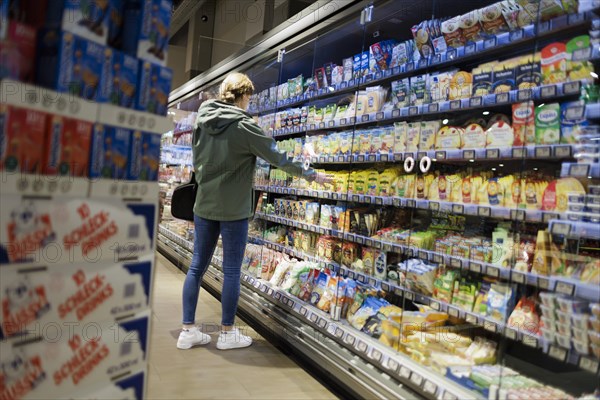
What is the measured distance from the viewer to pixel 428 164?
2.66m

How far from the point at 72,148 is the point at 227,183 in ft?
5.90

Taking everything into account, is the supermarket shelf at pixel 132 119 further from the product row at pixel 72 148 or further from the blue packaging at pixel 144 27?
the blue packaging at pixel 144 27

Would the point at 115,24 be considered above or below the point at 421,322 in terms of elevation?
above

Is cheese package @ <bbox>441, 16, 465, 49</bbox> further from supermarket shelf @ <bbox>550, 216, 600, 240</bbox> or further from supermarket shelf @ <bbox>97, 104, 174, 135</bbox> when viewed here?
supermarket shelf @ <bbox>97, 104, 174, 135</bbox>

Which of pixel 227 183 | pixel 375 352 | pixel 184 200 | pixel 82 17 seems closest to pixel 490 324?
pixel 375 352

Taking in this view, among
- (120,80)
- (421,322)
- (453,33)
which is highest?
(453,33)

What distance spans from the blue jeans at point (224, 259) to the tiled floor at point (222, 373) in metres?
0.24

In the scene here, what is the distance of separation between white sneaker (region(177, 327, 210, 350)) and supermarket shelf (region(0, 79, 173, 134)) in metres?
1.99

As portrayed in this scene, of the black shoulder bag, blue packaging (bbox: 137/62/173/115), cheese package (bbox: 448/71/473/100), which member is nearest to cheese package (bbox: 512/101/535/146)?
cheese package (bbox: 448/71/473/100)

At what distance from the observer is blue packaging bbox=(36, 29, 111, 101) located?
3.74 feet

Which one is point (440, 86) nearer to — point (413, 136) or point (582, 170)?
point (413, 136)

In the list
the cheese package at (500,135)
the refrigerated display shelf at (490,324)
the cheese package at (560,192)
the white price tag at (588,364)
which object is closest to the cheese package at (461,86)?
the cheese package at (500,135)

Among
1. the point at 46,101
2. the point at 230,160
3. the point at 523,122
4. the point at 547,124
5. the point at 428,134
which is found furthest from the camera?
the point at 230,160

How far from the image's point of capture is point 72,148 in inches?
47.0
